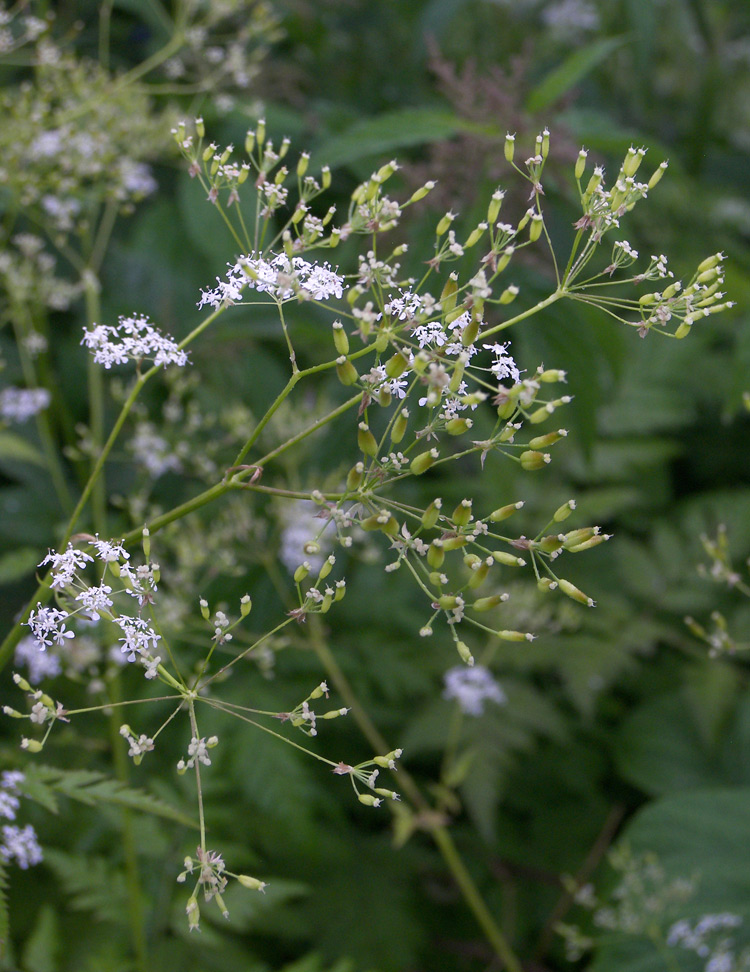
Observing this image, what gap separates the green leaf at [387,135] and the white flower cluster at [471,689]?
181 centimetres

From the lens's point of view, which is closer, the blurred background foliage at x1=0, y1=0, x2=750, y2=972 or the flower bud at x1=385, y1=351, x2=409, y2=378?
the flower bud at x1=385, y1=351, x2=409, y2=378

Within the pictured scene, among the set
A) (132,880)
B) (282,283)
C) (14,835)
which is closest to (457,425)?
(282,283)

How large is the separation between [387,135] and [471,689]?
195 centimetres

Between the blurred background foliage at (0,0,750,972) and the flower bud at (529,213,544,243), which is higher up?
the flower bud at (529,213,544,243)

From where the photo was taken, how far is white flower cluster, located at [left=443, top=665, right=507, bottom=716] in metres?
3.03

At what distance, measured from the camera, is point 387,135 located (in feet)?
7.11

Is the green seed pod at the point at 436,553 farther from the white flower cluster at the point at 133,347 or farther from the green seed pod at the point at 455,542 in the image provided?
the white flower cluster at the point at 133,347

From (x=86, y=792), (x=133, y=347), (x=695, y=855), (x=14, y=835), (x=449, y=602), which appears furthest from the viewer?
(x=695, y=855)

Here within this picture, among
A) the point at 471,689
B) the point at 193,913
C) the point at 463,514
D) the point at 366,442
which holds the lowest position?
the point at 471,689

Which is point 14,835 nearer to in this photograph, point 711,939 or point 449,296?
point 449,296

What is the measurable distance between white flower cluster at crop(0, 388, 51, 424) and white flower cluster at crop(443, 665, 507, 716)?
175 cm

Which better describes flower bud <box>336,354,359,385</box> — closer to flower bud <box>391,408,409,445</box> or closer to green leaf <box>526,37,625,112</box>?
flower bud <box>391,408,409,445</box>

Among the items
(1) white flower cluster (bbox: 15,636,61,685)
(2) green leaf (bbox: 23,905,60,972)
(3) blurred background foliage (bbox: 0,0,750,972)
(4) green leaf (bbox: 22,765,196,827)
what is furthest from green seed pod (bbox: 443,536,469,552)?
(2) green leaf (bbox: 23,905,60,972)

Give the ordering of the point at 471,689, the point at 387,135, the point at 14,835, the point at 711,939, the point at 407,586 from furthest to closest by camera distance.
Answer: the point at 407,586, the point at 471,689, the point at 711,939, the point at 387,135, the point at 14,835
